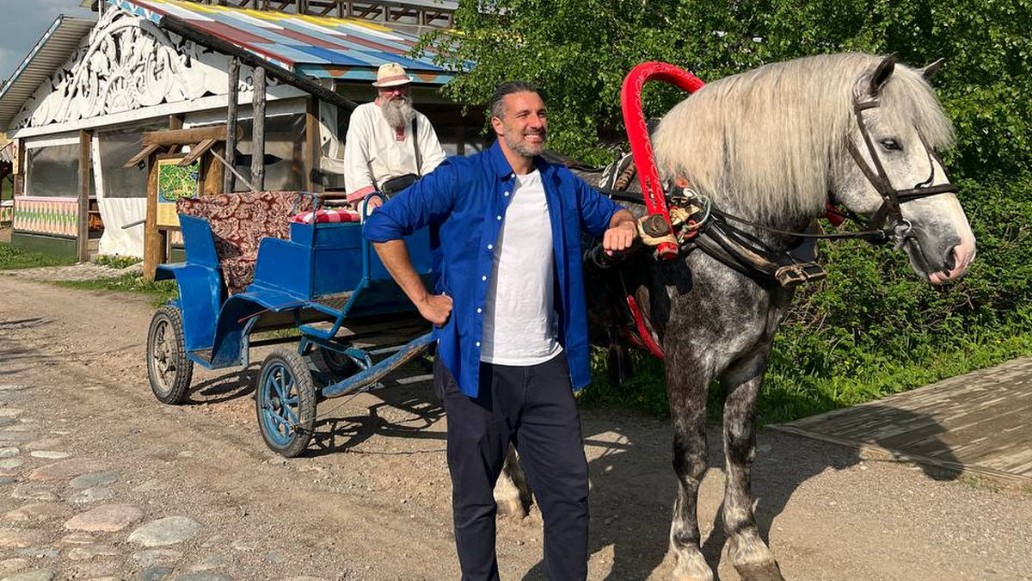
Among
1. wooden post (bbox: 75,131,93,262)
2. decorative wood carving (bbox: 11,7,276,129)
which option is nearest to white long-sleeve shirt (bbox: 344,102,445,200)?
decorative wood carving (bbox: 11,7,276,129)

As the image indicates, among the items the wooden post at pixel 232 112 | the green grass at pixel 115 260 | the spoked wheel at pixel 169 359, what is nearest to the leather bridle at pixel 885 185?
the spoked wheel at pixel 169 359

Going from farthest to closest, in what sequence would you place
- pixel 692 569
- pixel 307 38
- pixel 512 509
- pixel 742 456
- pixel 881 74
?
pixel 307 38
pixel 512 509
pixel 742 456
pixel 692 569
pixel 881 74

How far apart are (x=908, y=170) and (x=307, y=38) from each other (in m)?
11.3

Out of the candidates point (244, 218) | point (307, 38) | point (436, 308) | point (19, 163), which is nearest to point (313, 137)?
point (307, 38)

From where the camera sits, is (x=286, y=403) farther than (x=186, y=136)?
No

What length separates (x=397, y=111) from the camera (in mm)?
5629

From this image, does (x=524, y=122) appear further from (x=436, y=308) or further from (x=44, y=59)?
(x=44, y=59)

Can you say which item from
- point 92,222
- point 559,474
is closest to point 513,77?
point 559,474

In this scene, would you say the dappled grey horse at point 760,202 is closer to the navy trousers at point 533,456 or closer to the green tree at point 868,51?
the navy trousers at point 533,456

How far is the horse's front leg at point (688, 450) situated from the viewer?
3.85m

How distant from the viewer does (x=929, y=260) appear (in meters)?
3.40

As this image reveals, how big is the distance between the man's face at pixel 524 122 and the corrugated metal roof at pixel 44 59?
16801 mm

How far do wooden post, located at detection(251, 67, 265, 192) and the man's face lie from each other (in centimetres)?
804

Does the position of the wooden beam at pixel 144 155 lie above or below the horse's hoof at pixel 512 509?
above
